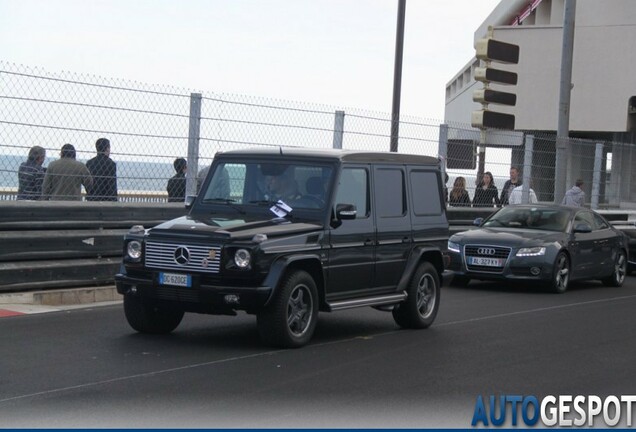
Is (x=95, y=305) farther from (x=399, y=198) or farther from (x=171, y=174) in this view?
(x=399, y=198)

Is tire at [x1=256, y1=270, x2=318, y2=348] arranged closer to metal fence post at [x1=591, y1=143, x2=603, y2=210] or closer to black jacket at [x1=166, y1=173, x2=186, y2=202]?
black jacket at [x1=166, y1=173, x2=186, y2=202]

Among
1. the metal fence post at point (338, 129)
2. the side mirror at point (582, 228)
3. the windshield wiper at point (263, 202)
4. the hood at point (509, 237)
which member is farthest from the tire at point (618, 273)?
the windshield wiper at point (263, 202)

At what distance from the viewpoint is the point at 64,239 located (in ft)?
44.1

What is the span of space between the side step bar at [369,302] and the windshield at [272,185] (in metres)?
0.95

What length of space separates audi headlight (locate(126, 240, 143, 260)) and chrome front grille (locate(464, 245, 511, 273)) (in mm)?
8341

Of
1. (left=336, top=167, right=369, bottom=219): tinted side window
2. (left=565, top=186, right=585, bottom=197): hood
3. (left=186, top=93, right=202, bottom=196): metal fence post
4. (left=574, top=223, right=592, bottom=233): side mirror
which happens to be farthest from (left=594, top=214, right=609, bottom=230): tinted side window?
(left=336, top=167, right=369, bottom=219): tinted side window

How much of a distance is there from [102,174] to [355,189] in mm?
4067

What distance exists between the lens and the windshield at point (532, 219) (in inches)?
730

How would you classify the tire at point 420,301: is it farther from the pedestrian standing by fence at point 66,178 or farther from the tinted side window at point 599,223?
the tinted side window at point 599,223

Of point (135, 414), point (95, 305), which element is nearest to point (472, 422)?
point (135, 414)

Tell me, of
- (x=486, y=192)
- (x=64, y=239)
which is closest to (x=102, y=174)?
(x=64, y=239)

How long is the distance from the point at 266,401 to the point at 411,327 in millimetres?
4619

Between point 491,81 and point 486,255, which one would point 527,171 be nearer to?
point 491,81

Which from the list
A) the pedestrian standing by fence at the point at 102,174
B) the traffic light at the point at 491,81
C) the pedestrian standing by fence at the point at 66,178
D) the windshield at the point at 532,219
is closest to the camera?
the pedestrian standing by fence at the point at 66,178
